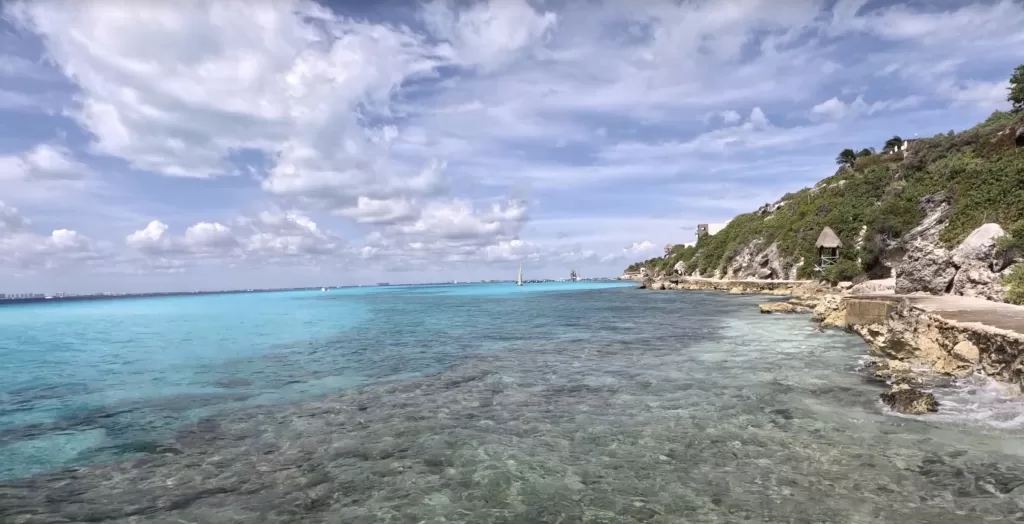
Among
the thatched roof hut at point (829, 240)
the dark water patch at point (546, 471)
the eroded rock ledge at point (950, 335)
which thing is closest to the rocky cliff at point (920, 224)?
the thatched roof hut at point (829, 240)

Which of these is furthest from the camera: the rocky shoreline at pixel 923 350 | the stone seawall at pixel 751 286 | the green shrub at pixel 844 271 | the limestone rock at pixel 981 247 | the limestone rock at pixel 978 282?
the stone seawall at pixel 751 286

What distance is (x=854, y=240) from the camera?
2237 inches

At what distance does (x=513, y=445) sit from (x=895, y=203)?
164 feet

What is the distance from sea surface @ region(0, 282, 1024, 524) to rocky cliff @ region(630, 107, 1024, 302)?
11.4 meters

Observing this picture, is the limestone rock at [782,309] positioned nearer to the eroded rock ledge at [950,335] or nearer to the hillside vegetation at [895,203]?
the hillside vegetation at [895,203]

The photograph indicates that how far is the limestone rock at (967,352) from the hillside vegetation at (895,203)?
8.71 meters

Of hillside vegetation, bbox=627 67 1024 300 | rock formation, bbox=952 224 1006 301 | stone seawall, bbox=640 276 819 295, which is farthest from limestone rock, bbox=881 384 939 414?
stone seawall, bbox=640 276 819 295

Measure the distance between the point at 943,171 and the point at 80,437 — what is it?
5919 cm

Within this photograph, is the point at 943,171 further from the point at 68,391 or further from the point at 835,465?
the point at 68,391

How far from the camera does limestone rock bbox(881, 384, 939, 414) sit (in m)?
10.2

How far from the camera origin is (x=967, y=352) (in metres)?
13.1

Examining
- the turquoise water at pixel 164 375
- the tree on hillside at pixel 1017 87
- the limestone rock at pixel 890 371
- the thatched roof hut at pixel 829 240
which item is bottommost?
the turquoise water at pixel 164 375

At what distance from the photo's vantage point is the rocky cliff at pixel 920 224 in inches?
968

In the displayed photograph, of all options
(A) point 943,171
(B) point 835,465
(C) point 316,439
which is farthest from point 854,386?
(A) point 943,171
